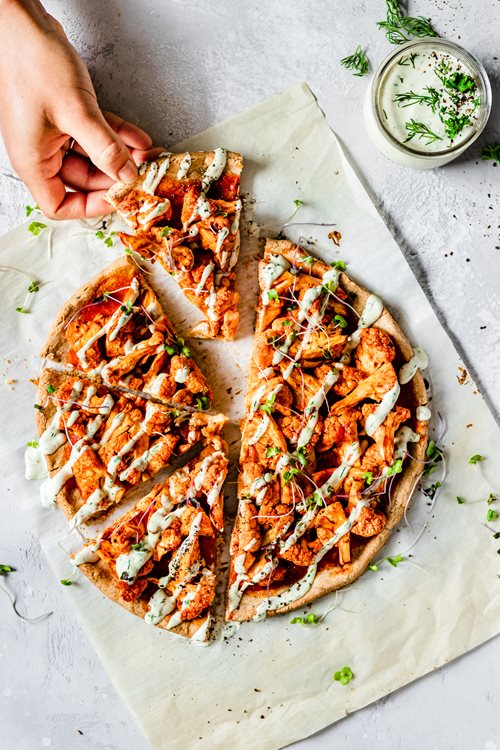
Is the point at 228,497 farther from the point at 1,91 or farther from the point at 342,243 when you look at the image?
the point at 1,91

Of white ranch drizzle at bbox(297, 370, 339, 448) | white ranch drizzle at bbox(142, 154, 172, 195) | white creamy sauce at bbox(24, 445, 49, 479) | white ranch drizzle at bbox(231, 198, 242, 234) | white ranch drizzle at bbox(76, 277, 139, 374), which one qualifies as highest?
white ranch drizzle at bbox(142, 154, 172, 195)

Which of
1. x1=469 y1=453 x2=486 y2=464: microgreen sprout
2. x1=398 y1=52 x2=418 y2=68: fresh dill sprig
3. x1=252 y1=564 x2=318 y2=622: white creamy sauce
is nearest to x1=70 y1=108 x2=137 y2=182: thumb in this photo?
x1=398 y1=52 x2=418 y2=68: fresh dill sprig

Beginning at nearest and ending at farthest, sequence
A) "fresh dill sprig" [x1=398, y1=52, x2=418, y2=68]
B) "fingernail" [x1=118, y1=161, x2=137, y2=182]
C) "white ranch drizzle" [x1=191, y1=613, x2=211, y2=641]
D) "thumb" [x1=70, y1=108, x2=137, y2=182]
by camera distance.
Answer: "thumb" [x1=70, y1=108, x2=137, y2=182], "fingernail" [x1=118, y1=161, x2=137, y2=182], "fresh dill sprig" [x1=398, y1=52, x2=418, y2=68], "white ranch drizzle" [x1=191, y1=613, x2=211, y2=641]

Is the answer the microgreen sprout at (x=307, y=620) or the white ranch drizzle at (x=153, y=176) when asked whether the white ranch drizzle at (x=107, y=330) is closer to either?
the white ranch drizzle at (x=153, y=176)

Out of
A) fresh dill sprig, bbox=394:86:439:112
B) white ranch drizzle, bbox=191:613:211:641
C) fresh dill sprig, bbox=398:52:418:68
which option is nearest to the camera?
fresh dill sprig, bbox=394:86:439:112

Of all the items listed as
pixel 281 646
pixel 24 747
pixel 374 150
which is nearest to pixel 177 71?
pixel 374 150

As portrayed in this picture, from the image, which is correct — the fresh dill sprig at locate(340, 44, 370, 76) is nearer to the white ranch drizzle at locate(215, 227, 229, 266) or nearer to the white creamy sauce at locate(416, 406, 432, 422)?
the white ranch drizzle at locate(215, 227, 229, 266)
